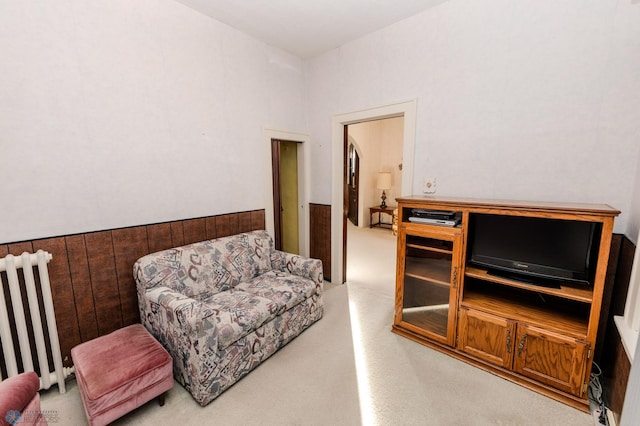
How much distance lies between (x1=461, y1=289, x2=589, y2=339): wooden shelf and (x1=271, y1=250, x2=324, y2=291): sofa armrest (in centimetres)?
126

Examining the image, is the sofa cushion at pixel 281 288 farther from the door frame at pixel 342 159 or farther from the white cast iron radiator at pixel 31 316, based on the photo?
the white cast iron radiator at pixel 31 316

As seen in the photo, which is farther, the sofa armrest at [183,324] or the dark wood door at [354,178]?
the dark wood door at [354,178]

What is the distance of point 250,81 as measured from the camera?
2971 mm

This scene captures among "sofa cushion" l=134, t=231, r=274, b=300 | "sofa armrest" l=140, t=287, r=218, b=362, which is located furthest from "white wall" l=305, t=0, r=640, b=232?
"sofa armrest" l=140, t=287, r=218, b=362

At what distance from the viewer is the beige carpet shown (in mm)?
1629

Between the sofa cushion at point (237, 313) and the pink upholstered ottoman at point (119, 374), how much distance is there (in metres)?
0.36

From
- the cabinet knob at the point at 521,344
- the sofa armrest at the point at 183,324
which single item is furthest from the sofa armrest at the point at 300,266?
the cabinet knob at the point at 521,344

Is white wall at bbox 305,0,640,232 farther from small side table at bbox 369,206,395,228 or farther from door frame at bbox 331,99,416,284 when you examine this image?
small side table at bbox 369,206,395,228

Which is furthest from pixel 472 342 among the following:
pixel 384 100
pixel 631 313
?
pixel 384 100

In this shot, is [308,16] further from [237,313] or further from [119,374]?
[119,374]

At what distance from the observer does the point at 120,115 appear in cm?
209

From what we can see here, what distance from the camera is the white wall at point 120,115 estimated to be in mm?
1714

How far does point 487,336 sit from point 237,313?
186 cm

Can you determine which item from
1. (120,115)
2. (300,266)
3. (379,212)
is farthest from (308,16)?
(379,212)
